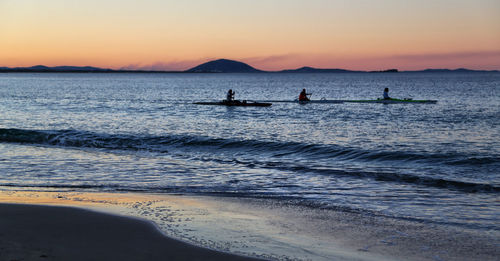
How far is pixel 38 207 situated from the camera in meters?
8.70

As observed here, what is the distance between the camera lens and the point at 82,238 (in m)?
6.91

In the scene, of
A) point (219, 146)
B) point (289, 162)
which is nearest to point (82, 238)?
point (289, 162)

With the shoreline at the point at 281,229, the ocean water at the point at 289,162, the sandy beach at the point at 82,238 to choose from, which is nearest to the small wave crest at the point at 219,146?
the ocean water at the point at 289,162

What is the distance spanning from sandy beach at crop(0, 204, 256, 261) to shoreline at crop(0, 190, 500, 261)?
0.29 metres

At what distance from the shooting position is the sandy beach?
6133 millimetres

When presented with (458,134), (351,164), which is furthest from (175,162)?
→ (458,134)

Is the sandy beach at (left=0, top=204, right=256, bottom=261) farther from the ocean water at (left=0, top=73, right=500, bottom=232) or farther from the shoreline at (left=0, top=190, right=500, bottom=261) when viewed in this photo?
the ocean water at (left=0, top=73, right=500, bottom=232)

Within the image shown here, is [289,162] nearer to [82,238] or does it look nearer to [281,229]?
[281,229]

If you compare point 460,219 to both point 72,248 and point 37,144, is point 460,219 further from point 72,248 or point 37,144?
point 37,144

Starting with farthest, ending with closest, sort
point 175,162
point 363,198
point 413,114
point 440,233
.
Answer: point 413,114 < point 175,162 < point 363,198 < point 440,233

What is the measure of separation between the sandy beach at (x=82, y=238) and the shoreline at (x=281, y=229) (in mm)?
285

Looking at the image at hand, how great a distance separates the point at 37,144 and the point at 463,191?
17.3 meters

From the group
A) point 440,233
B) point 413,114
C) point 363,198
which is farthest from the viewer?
point 413,114

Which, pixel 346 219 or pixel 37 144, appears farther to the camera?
pixel 37 144
